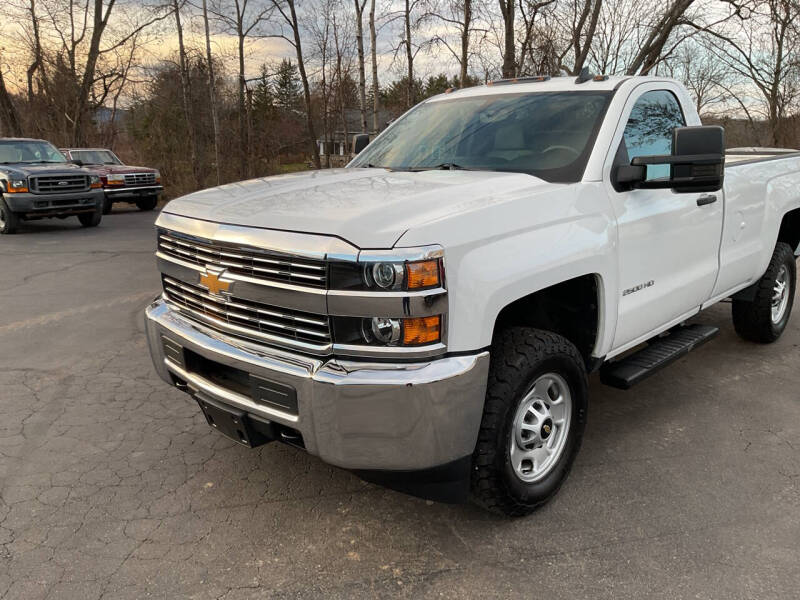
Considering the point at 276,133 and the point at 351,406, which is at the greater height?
the point at 276,133

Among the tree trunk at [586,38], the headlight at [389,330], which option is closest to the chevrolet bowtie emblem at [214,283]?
the headlight at [389,330]

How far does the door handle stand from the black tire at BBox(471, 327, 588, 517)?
150 centimetres

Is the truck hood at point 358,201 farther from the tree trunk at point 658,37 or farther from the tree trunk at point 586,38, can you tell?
the tree trunk at point 658,37

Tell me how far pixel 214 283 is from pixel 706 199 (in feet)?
9.56

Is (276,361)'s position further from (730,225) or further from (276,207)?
(730,225)

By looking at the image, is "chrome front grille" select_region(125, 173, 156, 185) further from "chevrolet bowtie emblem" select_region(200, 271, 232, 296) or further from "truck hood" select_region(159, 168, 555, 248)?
"chevrolet bowtie emblem" select_region(200, 271, 232, 296)

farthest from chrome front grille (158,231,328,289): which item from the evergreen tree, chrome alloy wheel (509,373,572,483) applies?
the evergreen tree

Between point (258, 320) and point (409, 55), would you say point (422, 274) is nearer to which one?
point (258, 320)

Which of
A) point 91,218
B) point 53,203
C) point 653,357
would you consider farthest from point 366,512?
point 91,218

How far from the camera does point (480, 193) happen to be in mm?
2709

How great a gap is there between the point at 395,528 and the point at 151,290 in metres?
5.81

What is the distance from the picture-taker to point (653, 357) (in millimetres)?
3652

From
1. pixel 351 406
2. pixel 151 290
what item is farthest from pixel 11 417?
pixel 151 290

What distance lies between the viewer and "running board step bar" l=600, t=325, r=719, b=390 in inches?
134
